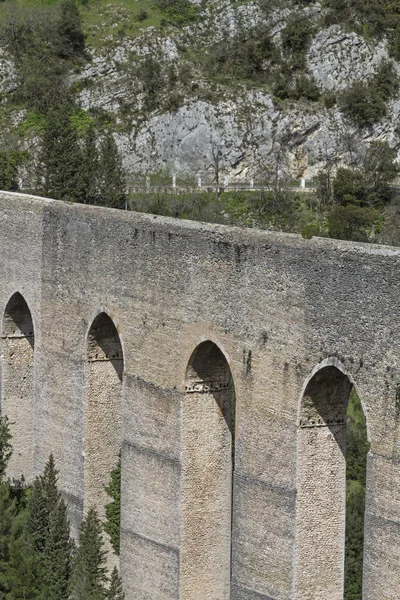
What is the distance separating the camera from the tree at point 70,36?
69.0 meters

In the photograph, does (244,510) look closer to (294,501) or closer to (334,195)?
(294,501)

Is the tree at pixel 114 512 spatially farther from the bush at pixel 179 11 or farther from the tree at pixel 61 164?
the bush at pixel 179 11

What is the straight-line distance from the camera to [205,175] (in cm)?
6297

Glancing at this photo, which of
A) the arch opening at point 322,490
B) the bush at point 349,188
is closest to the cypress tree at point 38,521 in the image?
the arch opening at point 322,490

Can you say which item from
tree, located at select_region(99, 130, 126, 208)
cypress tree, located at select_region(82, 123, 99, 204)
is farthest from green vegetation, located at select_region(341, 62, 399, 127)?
cypress tree, located at select_region(82, 123, 99, 204)

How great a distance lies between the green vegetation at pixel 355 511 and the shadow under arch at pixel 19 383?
900 centimetres

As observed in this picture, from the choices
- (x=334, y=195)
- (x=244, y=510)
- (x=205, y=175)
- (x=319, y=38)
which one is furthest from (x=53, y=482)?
(x=319, y=38)

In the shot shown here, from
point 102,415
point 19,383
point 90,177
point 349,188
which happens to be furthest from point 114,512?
point 349,188

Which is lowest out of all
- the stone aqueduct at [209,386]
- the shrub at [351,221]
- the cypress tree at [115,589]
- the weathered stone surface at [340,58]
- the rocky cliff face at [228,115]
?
the cypress tree at [115,589]

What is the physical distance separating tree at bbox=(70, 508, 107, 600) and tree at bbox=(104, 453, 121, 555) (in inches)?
15.6

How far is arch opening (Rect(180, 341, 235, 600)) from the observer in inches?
1217

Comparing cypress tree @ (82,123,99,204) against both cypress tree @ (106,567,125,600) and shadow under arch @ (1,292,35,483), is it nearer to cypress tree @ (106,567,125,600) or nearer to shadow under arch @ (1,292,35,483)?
shadow under arch @ (1,292,35,483)

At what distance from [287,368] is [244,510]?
337 centimetres

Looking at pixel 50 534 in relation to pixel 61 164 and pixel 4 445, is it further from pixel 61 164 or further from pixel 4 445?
pixel 61 164
